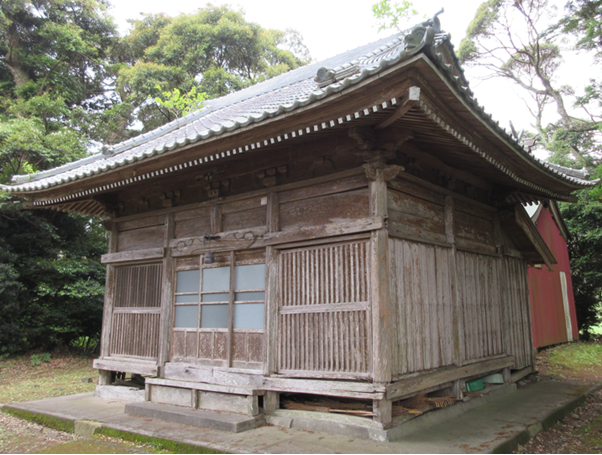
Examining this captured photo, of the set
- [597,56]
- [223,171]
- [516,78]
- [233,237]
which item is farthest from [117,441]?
[516,78]

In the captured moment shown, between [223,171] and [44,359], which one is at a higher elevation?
[223,171]

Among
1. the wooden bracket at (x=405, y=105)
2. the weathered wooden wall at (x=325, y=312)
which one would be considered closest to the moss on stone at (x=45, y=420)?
the weathered wooden wall at (x=325, y=312)

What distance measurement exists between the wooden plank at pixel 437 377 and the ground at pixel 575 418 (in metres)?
1.11

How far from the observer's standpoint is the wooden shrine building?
15.6 feet

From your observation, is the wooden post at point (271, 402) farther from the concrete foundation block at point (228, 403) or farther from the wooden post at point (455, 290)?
the wooden post at point (455, 290)

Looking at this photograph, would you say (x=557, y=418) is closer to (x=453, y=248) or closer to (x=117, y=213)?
(x=453, y=248)

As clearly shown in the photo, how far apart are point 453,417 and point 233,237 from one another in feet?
12.7

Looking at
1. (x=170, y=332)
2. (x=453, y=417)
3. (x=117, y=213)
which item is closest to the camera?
(x=453, y=417)

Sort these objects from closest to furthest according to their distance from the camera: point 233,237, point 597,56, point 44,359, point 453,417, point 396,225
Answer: point 396,225 → point 453,417 → point 233,237 → point 44,359 → point 597,56

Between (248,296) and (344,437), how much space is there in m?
2.26

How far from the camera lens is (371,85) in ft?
13.4

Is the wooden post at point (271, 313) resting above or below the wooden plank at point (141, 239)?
below

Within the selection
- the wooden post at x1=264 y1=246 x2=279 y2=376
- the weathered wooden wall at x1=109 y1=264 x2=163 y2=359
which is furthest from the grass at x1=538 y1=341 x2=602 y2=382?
the weathered wooden wall at x1=109 y1=264 x2=163 y2=359

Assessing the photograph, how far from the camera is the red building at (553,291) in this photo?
496 inches
